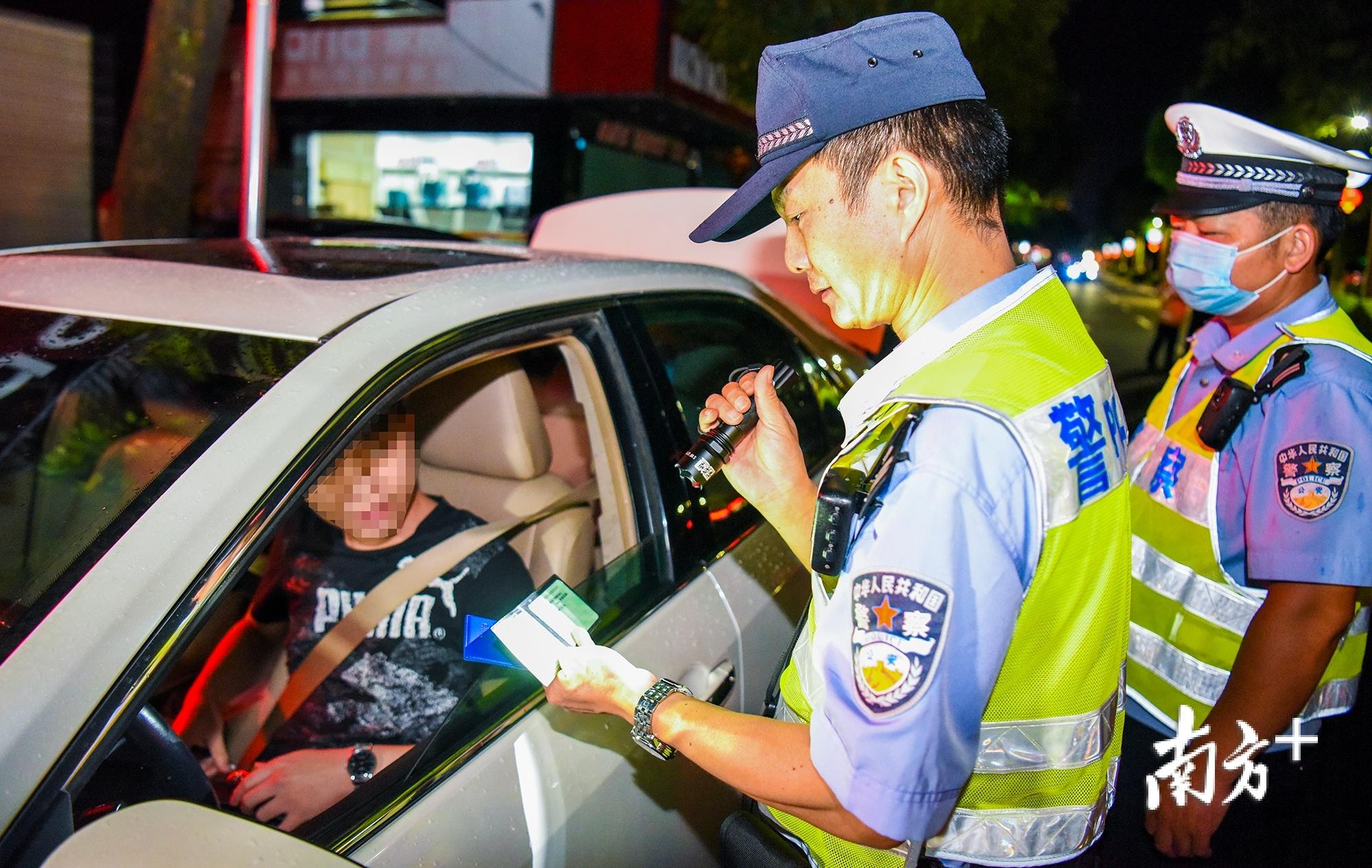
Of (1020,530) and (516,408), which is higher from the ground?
(1020,530)

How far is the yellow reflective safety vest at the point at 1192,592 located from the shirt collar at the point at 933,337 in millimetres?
898

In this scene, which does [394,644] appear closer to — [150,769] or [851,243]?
[150,769]

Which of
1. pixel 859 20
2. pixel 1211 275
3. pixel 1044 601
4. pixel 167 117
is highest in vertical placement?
pixel 859 20

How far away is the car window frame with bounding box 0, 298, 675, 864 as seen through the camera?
1.06 metres

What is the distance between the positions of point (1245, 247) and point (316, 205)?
574 inches

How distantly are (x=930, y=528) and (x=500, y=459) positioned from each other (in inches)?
58.9

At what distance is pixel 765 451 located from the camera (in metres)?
1.55

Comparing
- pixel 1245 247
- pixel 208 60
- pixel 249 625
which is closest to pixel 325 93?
pixel 208 60

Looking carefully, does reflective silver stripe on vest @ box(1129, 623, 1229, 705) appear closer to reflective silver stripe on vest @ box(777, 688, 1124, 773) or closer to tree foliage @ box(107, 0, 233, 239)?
reflective silver stripe on vest @ box(777, 688, 1124, 773)

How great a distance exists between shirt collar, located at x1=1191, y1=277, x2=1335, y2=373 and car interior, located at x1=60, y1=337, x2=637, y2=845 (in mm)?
1309

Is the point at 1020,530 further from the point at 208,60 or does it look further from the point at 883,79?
the point at 208,60

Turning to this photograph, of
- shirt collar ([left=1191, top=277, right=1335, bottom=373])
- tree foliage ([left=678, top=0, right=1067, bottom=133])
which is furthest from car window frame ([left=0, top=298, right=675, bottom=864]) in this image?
tree foliage ([left=678, top=0, right=1067, bottom=133])

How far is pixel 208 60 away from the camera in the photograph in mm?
5914

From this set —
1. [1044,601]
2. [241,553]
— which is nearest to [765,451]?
[1044,601]
